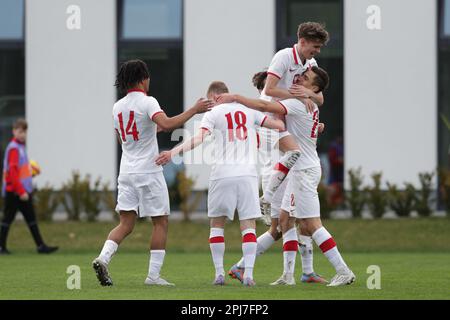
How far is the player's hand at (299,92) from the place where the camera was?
39.5 ft

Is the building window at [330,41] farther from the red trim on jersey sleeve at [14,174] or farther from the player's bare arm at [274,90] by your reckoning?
the player's bare arm at [274,90]

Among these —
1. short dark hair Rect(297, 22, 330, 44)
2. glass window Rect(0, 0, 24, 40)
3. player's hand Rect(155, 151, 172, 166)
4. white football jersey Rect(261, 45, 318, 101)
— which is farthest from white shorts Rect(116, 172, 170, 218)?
glass window Rect(0, 0, 24, 40)

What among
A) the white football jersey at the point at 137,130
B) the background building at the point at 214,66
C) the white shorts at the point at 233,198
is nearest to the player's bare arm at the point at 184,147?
the white football jersey at the point at 137,130

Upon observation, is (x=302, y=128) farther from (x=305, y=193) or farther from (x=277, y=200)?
(x=277, y=200)

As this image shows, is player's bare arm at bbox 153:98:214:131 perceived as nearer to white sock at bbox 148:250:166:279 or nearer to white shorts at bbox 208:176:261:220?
white shorts at bbox 208:176:261:220

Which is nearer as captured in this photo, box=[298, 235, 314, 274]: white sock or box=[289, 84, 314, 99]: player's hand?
box=[289, 84, 314, 99]: player's hand

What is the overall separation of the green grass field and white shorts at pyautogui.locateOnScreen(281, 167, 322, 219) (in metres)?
0.72

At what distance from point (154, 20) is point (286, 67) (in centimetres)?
1234

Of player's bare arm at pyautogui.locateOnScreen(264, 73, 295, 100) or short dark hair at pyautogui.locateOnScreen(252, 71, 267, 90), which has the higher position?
short dark hair at pyautogui.locateOnScreen(252, 71, 267, 90)

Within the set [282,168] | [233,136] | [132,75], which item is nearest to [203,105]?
[233,136]

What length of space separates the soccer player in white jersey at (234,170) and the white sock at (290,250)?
462mm

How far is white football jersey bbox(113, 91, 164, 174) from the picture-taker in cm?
1195
